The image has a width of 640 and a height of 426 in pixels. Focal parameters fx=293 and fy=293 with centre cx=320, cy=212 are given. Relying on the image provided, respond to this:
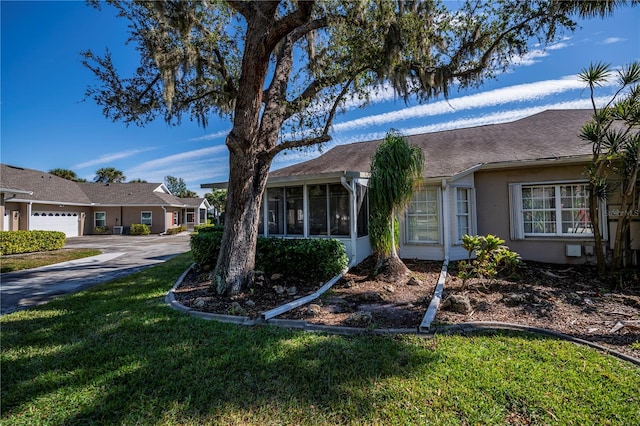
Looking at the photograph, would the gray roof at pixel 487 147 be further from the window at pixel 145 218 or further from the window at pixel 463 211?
A: the window at pixel 145 218

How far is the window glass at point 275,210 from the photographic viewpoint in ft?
32.1

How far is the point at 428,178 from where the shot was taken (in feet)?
30.2

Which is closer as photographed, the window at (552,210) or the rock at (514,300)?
the rock at (514,300)

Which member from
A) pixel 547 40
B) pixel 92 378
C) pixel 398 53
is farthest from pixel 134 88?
pixel 547 40

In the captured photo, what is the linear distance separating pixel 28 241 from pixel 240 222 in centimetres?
1541

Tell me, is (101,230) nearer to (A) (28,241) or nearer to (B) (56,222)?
(B) (56,222)

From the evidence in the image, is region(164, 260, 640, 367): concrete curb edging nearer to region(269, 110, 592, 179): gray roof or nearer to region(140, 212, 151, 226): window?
region(269, 110, 592, 179): gray roof

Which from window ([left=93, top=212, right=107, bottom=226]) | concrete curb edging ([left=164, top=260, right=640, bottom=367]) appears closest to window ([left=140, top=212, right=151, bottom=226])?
window ([left=93, top=212, right=107, bottom=226])

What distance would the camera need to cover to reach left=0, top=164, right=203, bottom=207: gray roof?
63.7ft

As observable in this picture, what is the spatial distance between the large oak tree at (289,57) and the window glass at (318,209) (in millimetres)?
2042

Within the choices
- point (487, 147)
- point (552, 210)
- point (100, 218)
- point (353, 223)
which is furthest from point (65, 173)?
point (552, 210)

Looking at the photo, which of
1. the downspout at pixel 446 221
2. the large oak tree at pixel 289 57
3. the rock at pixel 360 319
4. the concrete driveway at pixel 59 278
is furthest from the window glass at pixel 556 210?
the concrete driveway at pixel 59 278

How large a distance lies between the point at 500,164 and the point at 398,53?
4962mm

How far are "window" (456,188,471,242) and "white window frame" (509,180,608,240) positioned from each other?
119cm
